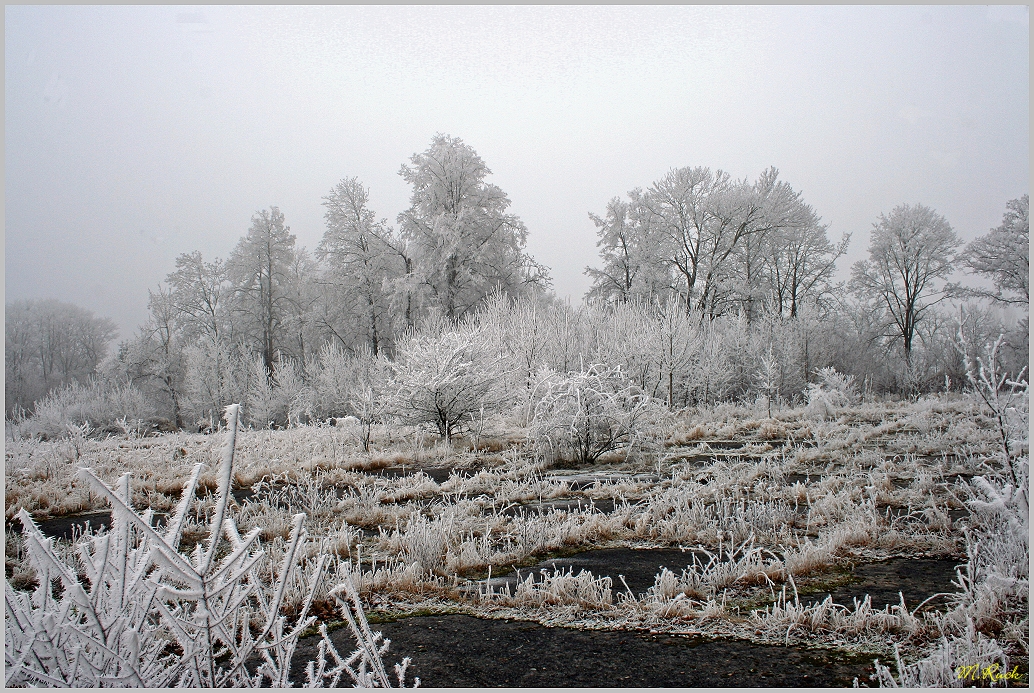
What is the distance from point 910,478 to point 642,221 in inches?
789

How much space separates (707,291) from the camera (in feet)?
76.7

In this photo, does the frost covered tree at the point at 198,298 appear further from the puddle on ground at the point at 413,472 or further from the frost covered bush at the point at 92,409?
the puddle on ground at the point at 413,472

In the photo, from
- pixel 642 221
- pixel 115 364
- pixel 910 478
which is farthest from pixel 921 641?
pixel 115 364

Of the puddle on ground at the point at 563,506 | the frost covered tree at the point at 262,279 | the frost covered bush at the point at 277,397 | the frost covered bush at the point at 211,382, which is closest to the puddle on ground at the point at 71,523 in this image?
the puddle on ground at the point at 563,506

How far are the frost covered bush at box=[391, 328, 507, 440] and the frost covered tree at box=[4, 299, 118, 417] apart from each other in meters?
28.8

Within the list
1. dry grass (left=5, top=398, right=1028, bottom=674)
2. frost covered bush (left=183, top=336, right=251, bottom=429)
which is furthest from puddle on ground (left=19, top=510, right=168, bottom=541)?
frost covered bush (left=183, top=336, right=251, bottom=429)

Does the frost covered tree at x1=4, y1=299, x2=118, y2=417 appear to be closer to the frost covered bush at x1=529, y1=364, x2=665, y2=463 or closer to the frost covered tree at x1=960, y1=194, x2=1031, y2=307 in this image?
the frost covered bush at x1=529, y1=364, x2=665, y2=463

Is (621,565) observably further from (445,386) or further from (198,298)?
(198,298)

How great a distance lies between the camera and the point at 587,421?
8039 mm

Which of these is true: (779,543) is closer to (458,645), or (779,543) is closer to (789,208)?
(458,645)

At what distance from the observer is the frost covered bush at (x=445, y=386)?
31.9 ft

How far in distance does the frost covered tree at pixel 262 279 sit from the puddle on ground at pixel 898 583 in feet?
81.7
